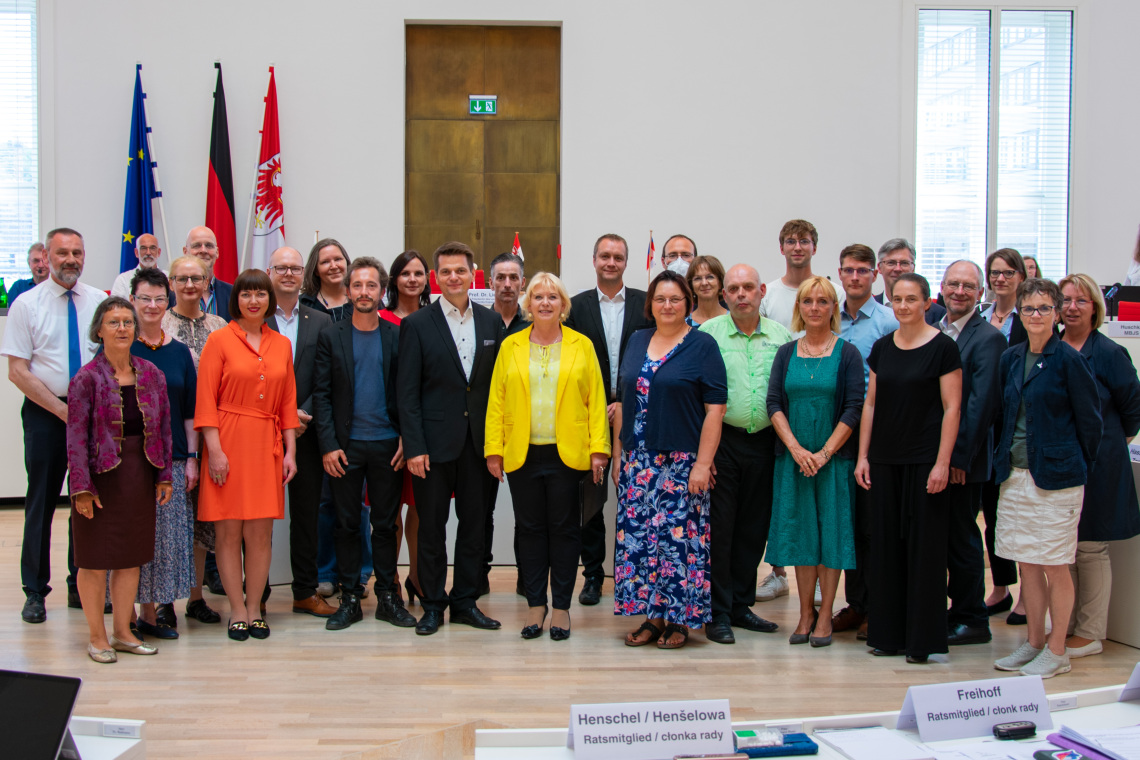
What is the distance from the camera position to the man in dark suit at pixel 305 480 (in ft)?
14.2

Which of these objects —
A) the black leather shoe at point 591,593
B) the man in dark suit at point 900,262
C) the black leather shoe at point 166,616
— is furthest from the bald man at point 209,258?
the man in dark suit at point 900,262

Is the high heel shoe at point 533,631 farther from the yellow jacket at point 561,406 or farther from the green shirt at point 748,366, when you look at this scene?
the green shirt at point 748,366

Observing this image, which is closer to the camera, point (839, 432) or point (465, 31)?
point (839, 432)

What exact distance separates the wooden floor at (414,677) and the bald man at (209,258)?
1719mm

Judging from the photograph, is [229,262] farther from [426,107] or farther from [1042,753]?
[1042,753]

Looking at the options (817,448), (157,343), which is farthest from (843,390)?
(157,343)

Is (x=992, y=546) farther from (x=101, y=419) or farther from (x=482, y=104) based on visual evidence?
(x=482, y=104)

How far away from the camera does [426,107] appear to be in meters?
8.00

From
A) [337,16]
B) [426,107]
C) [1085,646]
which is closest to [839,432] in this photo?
[1085,646]

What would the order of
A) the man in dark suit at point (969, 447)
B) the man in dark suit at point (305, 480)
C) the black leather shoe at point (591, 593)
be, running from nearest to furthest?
the man in dark suit at point (969, 447)
the man in dark suit at point (305, 480)
the black leather shoe at point (591, 593)

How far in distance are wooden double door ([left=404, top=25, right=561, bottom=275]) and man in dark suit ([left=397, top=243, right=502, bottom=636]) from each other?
12.7 feet

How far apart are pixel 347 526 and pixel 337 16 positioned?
5318mm

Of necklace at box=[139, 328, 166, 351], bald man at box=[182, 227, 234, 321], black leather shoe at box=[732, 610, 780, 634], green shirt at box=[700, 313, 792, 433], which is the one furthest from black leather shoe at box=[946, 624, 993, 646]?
bald man at box=[182, 227, 234, 321]

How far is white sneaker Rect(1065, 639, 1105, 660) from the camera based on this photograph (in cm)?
384
